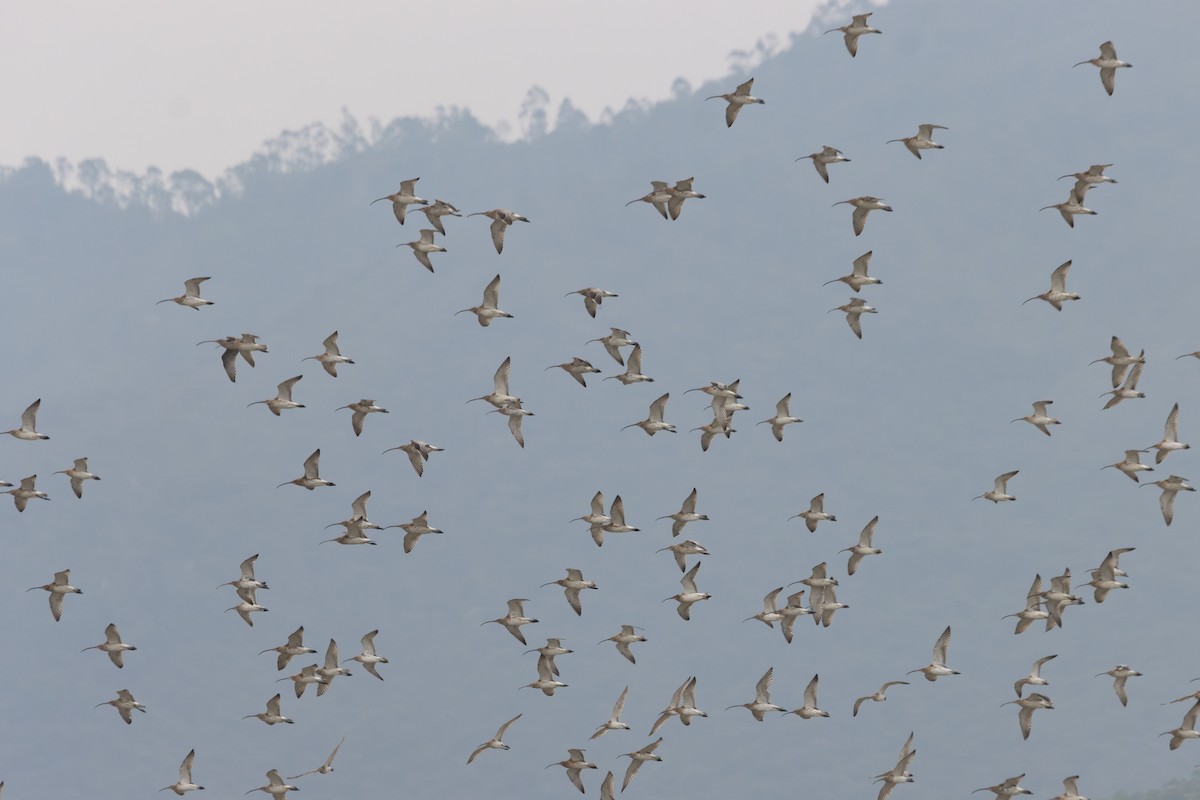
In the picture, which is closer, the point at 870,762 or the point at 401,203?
the point at 401,203

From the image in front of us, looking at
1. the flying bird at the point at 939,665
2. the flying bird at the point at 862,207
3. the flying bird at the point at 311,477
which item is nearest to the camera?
the flying bird at the point at 311,477

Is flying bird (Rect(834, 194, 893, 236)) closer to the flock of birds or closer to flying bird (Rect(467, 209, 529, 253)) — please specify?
the flock of birds

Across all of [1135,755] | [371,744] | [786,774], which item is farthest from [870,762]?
[371,744]

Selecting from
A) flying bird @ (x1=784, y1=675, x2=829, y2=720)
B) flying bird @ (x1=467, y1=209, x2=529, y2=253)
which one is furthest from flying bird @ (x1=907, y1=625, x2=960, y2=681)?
flying bird @ (x1=467, y1=209, x2=529, y2=253)

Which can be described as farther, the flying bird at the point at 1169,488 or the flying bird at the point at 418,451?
the flying bird at the point at 1169,488

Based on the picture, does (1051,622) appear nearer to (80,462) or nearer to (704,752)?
(80,462)

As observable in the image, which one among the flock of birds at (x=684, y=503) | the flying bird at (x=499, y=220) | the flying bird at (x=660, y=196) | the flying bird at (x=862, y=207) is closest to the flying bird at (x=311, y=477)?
the flock of birds at (x=684, y=503)

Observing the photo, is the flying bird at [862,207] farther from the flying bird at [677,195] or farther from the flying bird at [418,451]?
the flying bird at [418,451]

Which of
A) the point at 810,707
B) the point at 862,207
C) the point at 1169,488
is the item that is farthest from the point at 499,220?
the point at 1169,488

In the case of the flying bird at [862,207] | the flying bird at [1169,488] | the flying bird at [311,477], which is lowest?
the flying bird at [1169,488]

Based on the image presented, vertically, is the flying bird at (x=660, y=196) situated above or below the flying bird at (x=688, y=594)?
above

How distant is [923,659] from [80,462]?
14853cm

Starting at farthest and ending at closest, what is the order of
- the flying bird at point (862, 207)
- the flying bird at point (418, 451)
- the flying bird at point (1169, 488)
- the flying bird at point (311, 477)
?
the flying bird at point (1169, 488) < the flying bird at point (862, 207) < the flying bird at point (311, 477) < the flying bird at point (418, 451)

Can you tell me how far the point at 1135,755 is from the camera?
17425 cm
